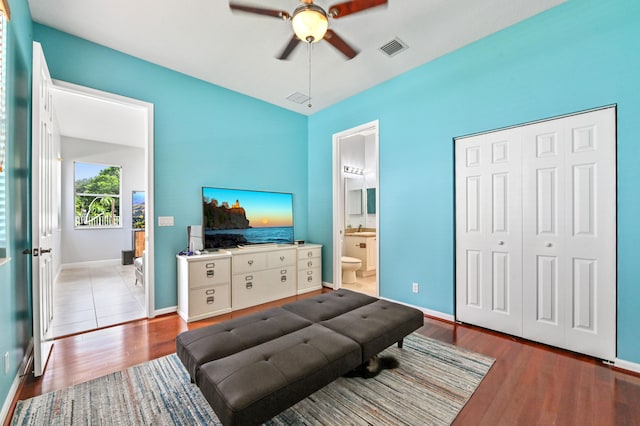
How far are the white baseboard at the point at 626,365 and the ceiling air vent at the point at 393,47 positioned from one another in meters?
3.32

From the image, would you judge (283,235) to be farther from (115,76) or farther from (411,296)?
(115,76)

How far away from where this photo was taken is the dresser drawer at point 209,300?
10.1 ft

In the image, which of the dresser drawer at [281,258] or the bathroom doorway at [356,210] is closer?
the dresser drawer at [281,258]

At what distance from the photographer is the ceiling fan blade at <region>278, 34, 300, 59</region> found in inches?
86.9

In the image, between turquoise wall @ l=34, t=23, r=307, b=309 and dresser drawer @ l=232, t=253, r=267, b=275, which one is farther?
dresser drawer @ l=232, t=253, r=267, b=275

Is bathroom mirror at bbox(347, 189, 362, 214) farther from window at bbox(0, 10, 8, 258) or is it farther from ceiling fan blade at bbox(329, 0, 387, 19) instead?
window at bbox(0, 10, 8, 258)

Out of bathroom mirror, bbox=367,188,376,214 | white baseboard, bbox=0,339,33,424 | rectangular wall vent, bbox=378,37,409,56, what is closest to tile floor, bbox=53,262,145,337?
white baseboard, bbox=0,339,33,424

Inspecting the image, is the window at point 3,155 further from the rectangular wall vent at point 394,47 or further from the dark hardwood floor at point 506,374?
the rectangular wall vent at point 394,47

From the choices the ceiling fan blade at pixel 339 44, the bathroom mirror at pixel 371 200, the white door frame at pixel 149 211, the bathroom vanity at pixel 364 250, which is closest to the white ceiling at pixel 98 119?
the white door frame at pixel 149 211

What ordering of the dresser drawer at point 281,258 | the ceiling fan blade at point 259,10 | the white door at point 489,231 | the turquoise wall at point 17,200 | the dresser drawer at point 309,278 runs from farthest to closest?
the dresser drawer at point 309,278, the dresser drawer at point 281,258, the white door at point 489,231, the ceiling fan blade at point 259,10, the turquoise wall at point 17,200

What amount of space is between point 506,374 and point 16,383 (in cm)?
344

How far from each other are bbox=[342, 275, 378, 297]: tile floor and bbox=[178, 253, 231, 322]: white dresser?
1.98 m

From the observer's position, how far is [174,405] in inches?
67.0

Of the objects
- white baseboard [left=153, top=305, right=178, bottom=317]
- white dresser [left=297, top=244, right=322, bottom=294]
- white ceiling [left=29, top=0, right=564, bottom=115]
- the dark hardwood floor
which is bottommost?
the dark hardwood floor
